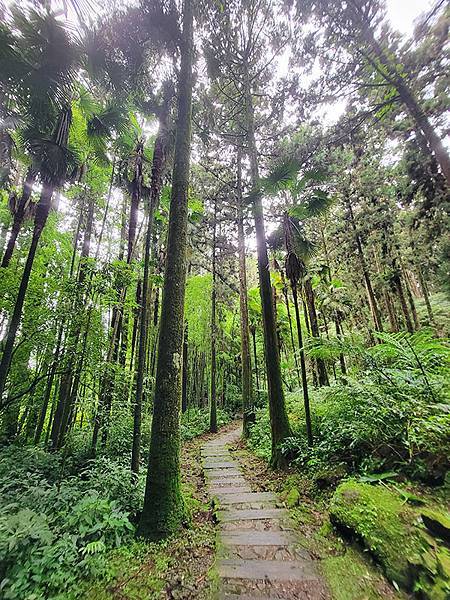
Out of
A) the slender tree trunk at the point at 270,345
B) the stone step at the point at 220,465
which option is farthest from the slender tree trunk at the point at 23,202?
the stone step at the point at 220,465

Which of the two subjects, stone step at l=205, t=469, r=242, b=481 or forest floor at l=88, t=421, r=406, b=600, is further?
stone step at l=205, t=469, r=242, b=481

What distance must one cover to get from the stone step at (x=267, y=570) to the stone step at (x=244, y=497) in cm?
153

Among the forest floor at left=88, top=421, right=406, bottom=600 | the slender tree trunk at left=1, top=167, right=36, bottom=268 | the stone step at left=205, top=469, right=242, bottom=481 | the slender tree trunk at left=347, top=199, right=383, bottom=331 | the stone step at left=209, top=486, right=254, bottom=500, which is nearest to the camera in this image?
the forest floor at left=88, top=421, right=406, bottom=600

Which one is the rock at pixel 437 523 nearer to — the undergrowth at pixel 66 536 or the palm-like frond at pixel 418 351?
the palm-like frond at pixel 418 351

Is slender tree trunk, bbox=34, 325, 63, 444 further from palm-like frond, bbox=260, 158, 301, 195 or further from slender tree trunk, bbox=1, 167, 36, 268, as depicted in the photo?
palm-like frond, bbox=260, 158, 301, 195

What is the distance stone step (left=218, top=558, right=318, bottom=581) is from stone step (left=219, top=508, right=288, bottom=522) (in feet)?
3.06

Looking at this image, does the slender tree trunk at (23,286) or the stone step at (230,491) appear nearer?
the stone step at (230,491)

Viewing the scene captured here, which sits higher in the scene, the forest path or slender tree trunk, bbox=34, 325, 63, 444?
slender tree trunk, bbox=34, 325, 63, 444

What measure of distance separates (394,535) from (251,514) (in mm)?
2056

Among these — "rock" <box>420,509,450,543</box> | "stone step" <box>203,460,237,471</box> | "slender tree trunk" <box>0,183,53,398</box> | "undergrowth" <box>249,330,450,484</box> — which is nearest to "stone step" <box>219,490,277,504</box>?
"undergrowth" <box>249,330,450,484</box>

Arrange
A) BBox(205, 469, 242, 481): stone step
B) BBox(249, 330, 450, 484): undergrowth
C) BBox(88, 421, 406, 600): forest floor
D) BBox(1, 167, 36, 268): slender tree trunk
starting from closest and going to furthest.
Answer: BBox(88, 421, 406, 600): forest floor → BBox(249, 330, 450, 484): undergrowth → BBox(205, 469, 242, 481): stone step → BBox(1, 167, 36, 268): slender tree trunk

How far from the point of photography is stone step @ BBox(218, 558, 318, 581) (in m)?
2.60

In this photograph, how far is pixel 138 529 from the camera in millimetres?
3396

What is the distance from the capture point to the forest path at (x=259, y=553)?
246cm
